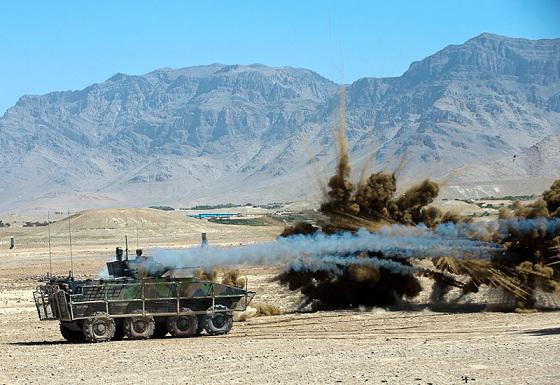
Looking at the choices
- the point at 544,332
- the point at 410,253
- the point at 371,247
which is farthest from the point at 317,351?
the point at 410,253

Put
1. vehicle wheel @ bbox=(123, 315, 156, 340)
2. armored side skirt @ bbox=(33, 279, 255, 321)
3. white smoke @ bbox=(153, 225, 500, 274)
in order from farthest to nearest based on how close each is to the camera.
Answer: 1. white smoke @ bbox=(153, 225, 500, 274)
2. vehicle wheel @ bbox=(123, 315, 156, 340)
3. armored side skirt @ bbox=(33, 279, 255, 321)

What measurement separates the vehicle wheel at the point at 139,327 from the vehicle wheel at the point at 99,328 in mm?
410

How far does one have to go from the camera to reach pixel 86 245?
96.1 m

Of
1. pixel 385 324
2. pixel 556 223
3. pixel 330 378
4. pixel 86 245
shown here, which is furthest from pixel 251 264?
pixel 86 245

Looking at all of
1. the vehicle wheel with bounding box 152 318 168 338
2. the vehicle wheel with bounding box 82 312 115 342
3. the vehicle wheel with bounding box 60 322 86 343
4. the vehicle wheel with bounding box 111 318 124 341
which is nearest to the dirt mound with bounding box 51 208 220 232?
the vehicle wheel with bounding box 60 322 86 343

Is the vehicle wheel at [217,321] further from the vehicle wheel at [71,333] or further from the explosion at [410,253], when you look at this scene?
the explosion at [410,253]

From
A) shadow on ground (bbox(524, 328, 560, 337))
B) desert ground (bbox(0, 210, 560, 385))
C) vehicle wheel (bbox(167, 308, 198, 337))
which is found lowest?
shadow on ground (bbox(524, 328, 560, 337))

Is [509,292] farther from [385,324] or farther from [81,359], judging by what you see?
[81,359]

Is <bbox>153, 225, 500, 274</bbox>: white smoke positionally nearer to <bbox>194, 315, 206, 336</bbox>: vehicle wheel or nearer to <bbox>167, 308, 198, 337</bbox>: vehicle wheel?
<bbox>194, 315, 206, 336</bbox>: vehicle wheel

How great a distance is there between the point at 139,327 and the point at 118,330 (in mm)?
607

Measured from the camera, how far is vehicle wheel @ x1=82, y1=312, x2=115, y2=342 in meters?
26.5

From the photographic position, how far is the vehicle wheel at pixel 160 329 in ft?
90.4

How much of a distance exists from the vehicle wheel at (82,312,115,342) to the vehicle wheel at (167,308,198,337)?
5.17 ft

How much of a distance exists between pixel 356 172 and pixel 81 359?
43.2 ft
